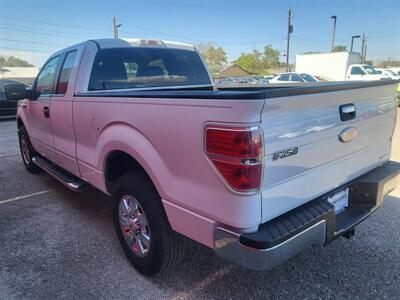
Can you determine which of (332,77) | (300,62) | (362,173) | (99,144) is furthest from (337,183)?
(300,62)

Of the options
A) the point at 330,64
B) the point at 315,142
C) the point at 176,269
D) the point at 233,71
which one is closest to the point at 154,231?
the point at 176,269

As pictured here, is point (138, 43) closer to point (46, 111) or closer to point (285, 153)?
point (46, 111)

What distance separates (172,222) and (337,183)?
47.4 inches

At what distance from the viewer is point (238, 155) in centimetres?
167

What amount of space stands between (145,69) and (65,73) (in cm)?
93

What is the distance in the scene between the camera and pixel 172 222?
2.16 m

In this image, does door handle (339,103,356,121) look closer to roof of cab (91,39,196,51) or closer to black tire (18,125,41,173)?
roof of cab (91,39,196,51)

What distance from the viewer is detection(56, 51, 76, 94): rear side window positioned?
359 centimetres

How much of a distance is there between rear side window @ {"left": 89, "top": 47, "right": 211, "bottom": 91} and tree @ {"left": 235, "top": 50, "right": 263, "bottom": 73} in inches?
3166

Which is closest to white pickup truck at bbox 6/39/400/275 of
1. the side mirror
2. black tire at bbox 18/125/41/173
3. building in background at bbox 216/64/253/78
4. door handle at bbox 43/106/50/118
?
door handle at bbox 43/106/50/118

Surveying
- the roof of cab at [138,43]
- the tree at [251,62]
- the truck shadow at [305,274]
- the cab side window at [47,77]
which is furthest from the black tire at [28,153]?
the tree at [251,62]

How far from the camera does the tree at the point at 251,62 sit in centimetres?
8350

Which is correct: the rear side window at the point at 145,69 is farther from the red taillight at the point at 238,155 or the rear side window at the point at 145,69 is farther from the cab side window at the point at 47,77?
the red taillight at the point at 238,155

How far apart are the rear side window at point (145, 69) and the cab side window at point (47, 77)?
105cm
